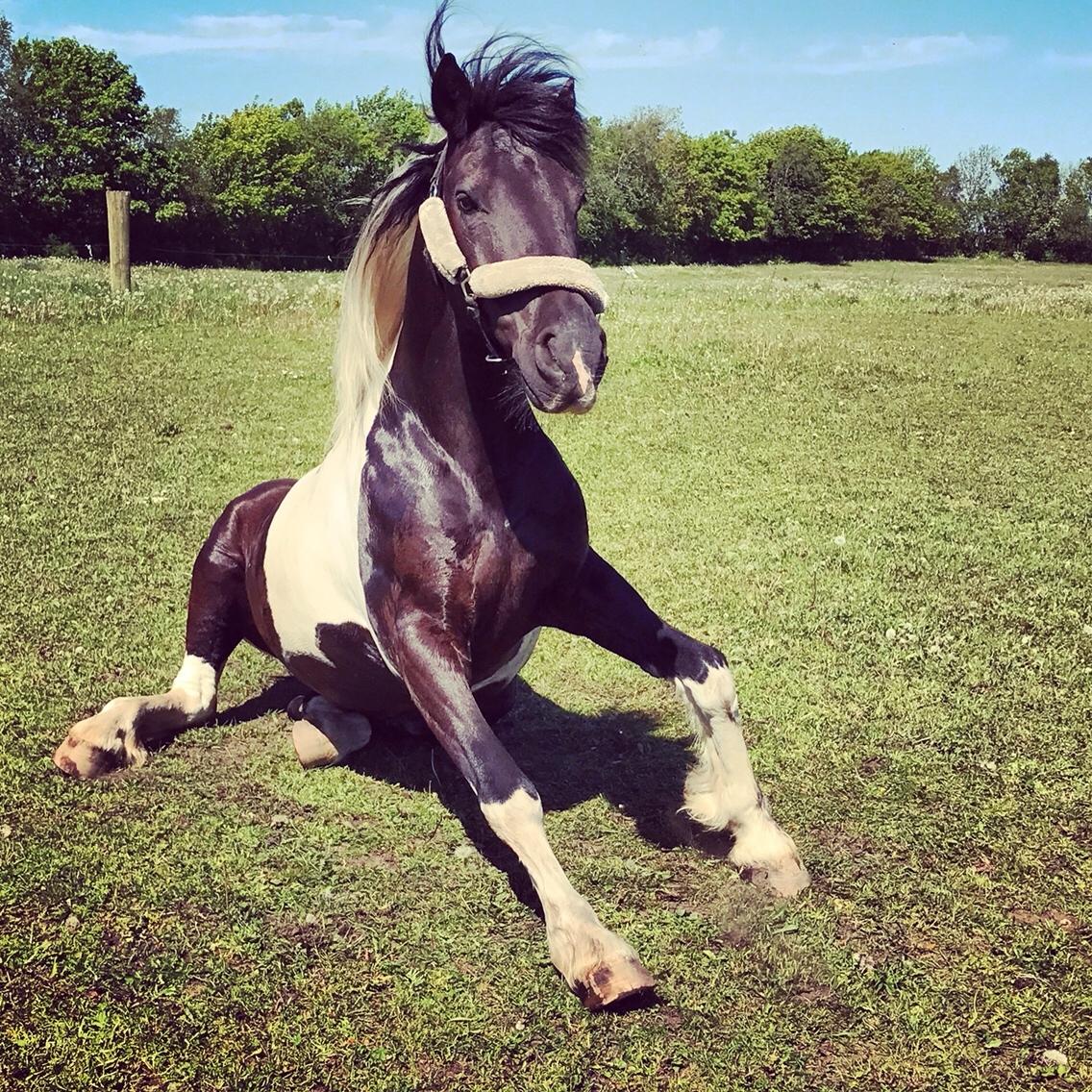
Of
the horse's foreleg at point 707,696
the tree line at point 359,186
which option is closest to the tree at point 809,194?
the tree line at point 359,186

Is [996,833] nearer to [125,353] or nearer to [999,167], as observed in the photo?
[125,353]

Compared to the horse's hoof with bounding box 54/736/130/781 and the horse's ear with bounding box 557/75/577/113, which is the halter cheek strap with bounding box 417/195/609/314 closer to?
the horse's ear with bounding box 557/75/577/113

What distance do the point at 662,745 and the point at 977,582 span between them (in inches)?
127

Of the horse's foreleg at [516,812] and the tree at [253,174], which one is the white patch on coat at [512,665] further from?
the tree at [253,174]

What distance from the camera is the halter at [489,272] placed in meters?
3.22

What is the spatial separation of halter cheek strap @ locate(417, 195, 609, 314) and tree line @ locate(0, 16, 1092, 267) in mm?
27559

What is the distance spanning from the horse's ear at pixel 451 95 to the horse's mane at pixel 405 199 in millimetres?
30

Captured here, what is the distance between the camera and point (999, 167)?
283 ft

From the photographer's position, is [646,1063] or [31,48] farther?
[31,48]

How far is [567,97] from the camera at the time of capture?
141 inches

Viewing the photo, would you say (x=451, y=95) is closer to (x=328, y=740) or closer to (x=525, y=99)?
(x=525, y=99)

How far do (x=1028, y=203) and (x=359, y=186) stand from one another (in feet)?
168

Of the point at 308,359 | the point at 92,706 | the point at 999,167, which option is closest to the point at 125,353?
the point at 308,359

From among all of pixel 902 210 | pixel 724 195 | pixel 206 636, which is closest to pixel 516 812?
pixel 206 636
